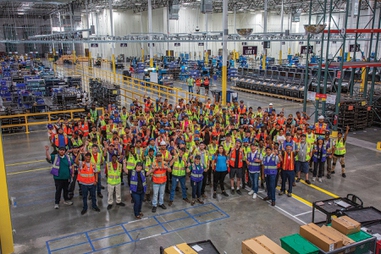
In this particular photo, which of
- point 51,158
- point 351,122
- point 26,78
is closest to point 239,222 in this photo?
point 51,158

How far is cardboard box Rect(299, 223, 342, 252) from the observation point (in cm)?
575

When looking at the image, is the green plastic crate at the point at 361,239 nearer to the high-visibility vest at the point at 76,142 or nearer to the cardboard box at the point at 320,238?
the cardboard box at the point at 320,238

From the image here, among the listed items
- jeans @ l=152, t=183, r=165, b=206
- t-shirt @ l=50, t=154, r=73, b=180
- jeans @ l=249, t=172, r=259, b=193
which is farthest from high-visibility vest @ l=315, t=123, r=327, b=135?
t-shirt @ l=50, t=154, r=73, b=180

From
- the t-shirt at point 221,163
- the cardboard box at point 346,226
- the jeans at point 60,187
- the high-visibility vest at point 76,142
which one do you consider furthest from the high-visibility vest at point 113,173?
the cardboard box at point 346,226

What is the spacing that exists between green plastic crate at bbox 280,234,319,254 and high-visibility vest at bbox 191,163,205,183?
14.4 feet

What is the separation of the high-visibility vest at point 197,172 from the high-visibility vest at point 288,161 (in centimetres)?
246

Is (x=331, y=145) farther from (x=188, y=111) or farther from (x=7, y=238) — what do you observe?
(x=7, y=238)

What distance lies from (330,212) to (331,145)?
5.49 m

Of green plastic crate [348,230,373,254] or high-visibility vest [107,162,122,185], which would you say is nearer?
green plastic crate [348,230,373,254]

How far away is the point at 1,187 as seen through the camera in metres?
7.96

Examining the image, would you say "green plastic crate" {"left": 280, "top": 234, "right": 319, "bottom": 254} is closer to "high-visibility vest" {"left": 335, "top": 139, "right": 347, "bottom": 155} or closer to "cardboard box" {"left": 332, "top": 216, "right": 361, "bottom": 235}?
"cardboard box" {"left": 332, "top": 216, "right": 361, "bottom": 235}

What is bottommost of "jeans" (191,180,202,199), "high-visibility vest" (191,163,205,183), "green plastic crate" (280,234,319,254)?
"jeans" (191,180,202,199)

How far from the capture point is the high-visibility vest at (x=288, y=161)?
1027 cm

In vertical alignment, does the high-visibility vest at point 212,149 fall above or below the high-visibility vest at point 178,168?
above
